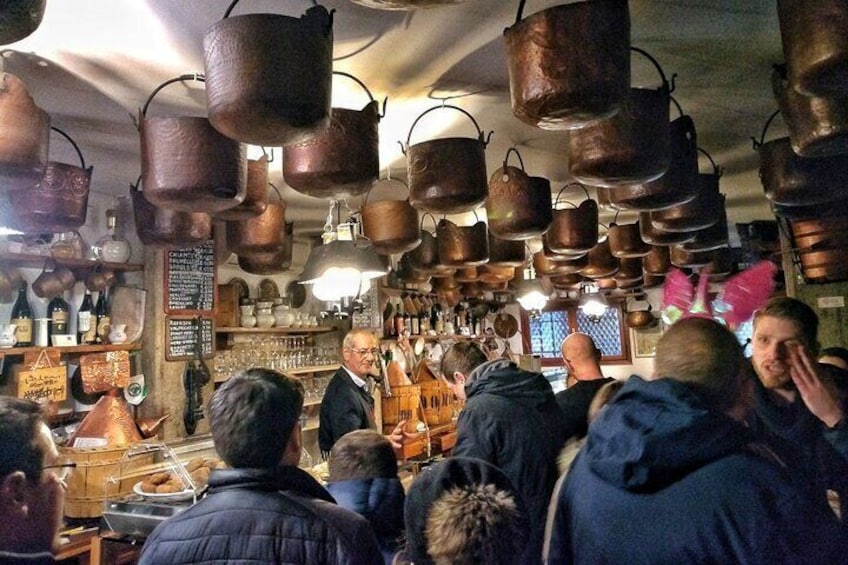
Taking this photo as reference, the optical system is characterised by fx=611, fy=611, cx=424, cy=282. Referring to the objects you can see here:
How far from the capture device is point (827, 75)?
123cm

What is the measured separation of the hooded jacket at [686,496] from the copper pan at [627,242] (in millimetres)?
2432

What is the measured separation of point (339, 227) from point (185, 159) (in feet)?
4.26

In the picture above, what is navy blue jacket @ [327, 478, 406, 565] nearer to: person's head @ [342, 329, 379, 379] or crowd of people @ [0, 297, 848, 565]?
crowd of people @ [0, 297, 848, 565]

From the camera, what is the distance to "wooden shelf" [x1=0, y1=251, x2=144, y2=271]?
10.2 ft

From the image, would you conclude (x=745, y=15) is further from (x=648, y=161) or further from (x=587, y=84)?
(x=587, y=84)

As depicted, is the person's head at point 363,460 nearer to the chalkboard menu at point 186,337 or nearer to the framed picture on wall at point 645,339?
the chalkboard menu at point 186,337

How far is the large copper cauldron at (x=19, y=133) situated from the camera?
1.49 m

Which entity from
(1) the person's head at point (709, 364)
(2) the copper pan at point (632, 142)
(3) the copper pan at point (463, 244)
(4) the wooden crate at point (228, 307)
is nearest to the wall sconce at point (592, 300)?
(4) the wooden crate at point (228, 307)

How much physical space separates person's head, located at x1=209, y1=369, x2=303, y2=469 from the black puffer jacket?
38mm

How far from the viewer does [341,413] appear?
10.8 feet

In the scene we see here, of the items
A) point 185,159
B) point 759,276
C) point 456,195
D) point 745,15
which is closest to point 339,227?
point 456,195

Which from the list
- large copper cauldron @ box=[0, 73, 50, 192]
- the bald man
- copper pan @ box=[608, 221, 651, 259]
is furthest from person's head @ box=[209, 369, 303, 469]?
copper pan @ box=[608, 221, 651, 259]

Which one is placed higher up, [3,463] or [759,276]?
[759,276]

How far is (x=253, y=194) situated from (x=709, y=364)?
57.9 inches
